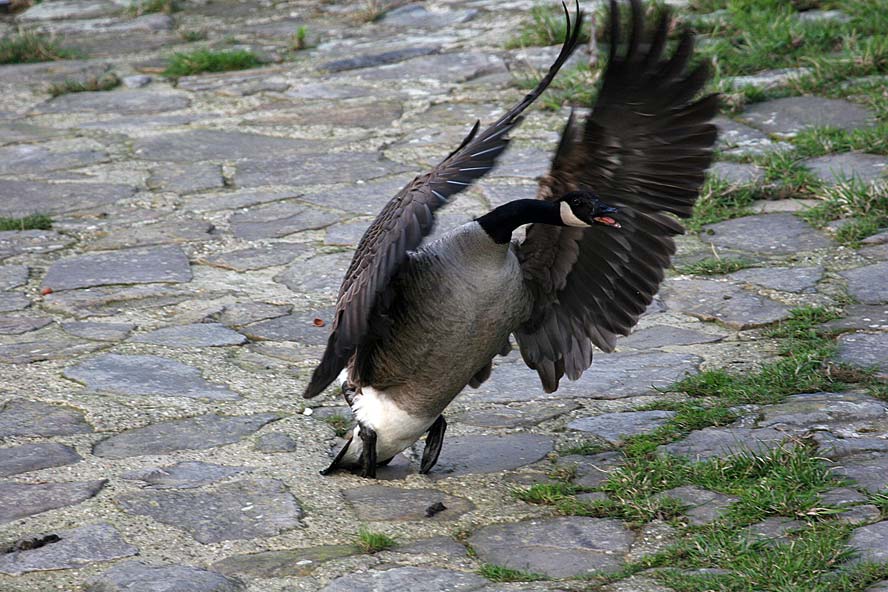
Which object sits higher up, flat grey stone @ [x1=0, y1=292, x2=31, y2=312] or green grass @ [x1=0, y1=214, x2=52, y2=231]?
green grass @ [x1=0, y1=214, x2=52, y2=231]

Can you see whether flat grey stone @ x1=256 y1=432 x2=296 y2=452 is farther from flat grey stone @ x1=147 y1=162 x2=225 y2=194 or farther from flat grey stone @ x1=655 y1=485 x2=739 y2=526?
flat grey stone @ x1=147 y1=162 x2=225 y2=194

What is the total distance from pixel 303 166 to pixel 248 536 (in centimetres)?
357

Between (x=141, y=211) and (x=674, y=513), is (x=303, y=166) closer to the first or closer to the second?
(x=141, y=211)

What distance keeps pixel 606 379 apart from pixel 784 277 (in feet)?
3.45

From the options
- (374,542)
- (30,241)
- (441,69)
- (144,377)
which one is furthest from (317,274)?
(441,69)

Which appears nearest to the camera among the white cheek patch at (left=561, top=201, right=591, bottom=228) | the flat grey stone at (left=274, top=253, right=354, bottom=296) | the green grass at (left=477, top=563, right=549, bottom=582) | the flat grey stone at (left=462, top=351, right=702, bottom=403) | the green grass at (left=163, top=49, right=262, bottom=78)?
the green grass at (left=477, top=563, right=549, bottom=582)

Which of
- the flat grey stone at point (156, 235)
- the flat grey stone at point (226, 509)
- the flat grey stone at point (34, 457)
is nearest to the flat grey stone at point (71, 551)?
the flat grey stone at point (226, 509)

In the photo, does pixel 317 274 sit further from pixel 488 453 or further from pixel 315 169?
pixel 488 453

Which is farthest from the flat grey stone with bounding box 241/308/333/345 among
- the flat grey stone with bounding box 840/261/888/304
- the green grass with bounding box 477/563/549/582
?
the flat grey stone with bounding box 840/261/888/304

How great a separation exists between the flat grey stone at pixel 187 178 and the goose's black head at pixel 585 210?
3322 mm

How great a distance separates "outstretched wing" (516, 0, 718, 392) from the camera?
3.30 metres

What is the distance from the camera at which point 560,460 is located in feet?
12.2

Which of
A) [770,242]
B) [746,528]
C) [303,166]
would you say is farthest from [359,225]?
[746,528]

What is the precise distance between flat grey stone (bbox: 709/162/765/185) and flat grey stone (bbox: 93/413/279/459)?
277 cm
